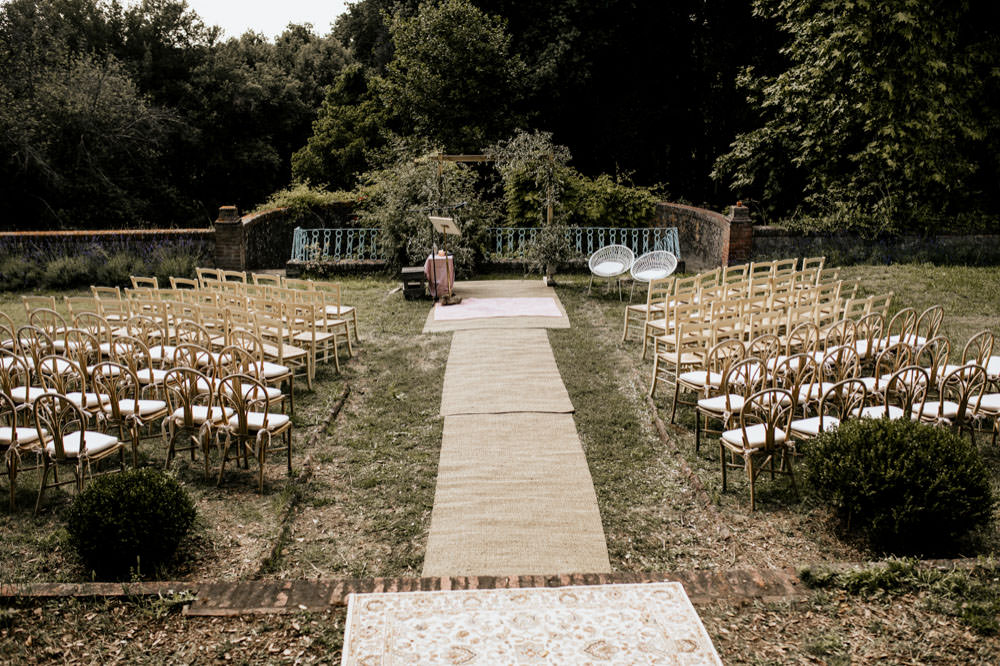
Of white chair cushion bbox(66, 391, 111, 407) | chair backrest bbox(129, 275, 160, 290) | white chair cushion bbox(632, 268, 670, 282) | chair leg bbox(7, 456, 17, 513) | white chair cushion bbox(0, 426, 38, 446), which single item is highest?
white chair cushion bbox(632, 268, 670, 282)

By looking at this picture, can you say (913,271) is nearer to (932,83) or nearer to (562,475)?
(932,83)

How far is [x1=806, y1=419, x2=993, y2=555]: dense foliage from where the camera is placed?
495 centimetres

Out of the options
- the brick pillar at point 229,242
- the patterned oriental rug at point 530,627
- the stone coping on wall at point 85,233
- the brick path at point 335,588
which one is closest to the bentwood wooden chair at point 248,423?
the brick path at point 335,588

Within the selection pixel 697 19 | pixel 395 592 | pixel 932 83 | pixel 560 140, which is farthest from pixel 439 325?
pixel 697 19

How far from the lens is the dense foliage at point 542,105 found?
17172mm

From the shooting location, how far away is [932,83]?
1678 cm

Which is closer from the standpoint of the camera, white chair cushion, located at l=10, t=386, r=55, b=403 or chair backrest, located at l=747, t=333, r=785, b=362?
white chair cushion, located at l=10, t=386, r=55, b=403

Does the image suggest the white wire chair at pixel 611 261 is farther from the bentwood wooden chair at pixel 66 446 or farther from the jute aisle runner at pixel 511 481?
the bentwood wooden chair at pixel 66 446

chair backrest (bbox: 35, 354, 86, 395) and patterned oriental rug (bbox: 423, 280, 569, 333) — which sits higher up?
patterned oriental rug (bbox: 423, 280, 569, 333)

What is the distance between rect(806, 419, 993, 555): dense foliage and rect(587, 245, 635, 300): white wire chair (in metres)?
8.61

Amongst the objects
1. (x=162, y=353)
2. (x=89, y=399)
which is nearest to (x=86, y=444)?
(x=89, y=399)

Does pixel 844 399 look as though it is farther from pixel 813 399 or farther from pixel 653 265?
pixel 653 265

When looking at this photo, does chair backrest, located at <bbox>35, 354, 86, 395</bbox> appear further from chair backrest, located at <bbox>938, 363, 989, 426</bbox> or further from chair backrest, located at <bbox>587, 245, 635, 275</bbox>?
chair backrest, located at <bbox>587, 245, 635, 275</bbox>

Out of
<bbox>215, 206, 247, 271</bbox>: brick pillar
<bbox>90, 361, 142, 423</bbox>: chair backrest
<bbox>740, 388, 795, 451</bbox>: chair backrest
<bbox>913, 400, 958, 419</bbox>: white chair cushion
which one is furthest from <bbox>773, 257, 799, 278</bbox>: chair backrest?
<bbox>215, 206, 247, 271</bbox>: brick pillar
